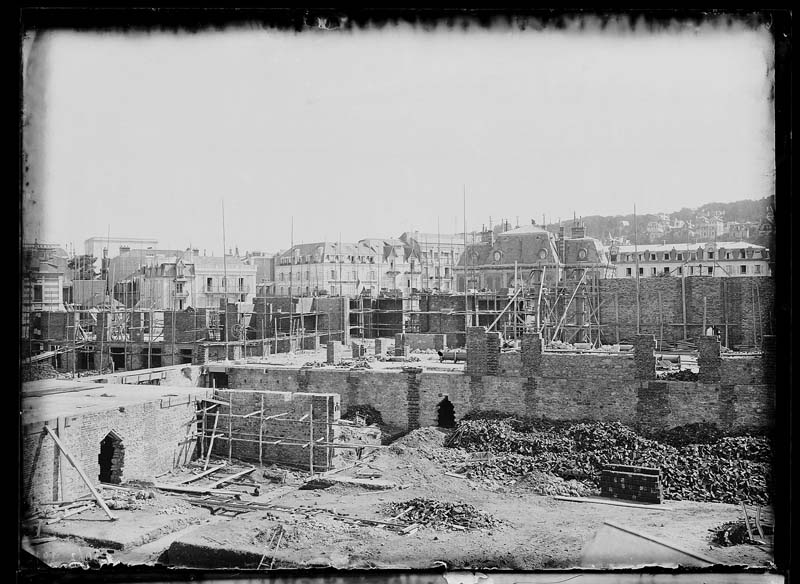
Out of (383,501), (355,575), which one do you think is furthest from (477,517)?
(355,575)

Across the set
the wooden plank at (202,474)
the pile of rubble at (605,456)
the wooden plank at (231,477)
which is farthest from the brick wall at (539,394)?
the wooden plank at (202,474)

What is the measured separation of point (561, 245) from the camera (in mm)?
21922

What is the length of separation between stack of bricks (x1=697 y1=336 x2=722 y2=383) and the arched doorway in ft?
15.9

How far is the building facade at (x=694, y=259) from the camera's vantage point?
18.6 meters

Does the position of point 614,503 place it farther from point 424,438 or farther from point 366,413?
point 366,413

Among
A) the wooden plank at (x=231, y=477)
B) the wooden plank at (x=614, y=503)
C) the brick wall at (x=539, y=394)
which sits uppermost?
the brick wall at (x=539, y=394)

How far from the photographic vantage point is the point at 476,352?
13.6 meters

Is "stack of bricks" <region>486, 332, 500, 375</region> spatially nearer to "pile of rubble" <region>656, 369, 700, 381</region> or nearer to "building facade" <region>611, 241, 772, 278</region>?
"pile of rubble" <region>656, 369, 700, 381</region>

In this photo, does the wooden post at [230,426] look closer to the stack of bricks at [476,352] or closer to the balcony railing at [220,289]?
the stack of bricks at [476,352]

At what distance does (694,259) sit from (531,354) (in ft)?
35.2

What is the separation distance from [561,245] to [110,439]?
15.3 meters

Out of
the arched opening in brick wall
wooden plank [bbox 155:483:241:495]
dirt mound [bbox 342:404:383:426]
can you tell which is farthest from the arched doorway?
the arched opening in brick wall

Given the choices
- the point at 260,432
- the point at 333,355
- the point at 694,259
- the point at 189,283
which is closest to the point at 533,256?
the point at 694,259

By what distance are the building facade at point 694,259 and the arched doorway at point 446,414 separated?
5.50m
